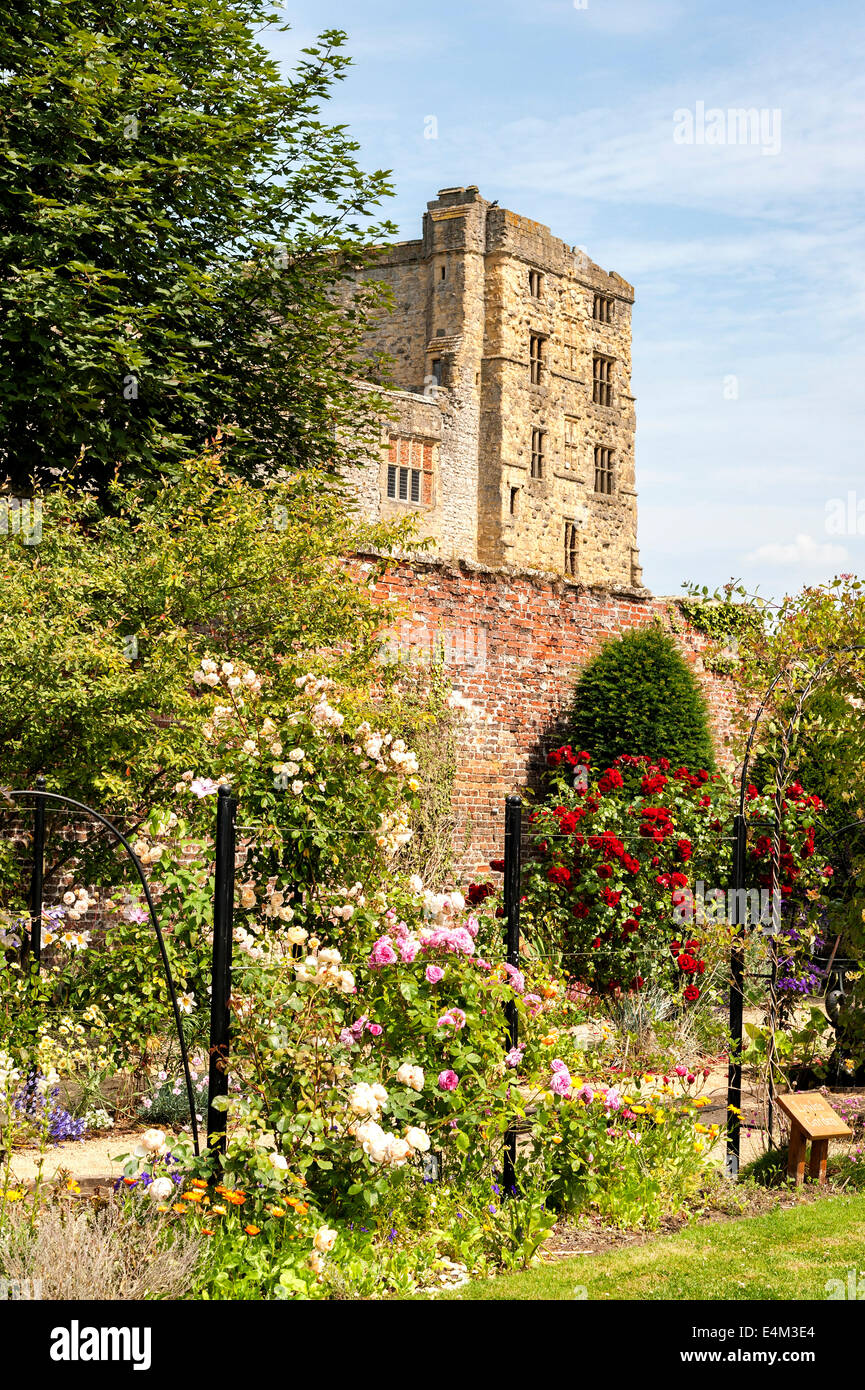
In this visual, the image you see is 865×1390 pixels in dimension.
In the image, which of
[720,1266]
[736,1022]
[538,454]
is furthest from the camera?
[538,454]

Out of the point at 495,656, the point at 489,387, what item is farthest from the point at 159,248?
the point at 489,387

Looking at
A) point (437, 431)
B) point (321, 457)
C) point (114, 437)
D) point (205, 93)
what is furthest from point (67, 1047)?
point (437, 431)

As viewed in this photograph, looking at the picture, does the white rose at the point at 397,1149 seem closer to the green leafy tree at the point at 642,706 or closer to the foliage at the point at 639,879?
the foliage at the point at 639,879

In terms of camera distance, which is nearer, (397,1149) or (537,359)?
(397,1149)

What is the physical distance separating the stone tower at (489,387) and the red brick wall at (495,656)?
66.7 ft

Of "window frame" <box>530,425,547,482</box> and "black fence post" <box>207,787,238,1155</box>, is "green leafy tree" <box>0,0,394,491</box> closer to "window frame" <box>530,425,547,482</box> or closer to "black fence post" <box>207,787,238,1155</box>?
"black fence post" <box>207,787,238,1155</box>

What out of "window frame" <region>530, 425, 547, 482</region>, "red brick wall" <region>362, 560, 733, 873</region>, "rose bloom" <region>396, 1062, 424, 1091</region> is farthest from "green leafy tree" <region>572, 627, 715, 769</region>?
"window frame" <region>530, 425, 547, 482</region>

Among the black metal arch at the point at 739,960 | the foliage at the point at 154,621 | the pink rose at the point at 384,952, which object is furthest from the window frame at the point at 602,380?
the pink rose at the point at 384,952

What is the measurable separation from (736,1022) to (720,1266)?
75.5 inches

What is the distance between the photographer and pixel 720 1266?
201 inches

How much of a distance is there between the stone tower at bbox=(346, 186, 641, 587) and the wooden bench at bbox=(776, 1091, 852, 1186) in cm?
2715

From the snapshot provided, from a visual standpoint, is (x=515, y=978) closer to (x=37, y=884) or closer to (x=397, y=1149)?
(x=397, y=1149)
